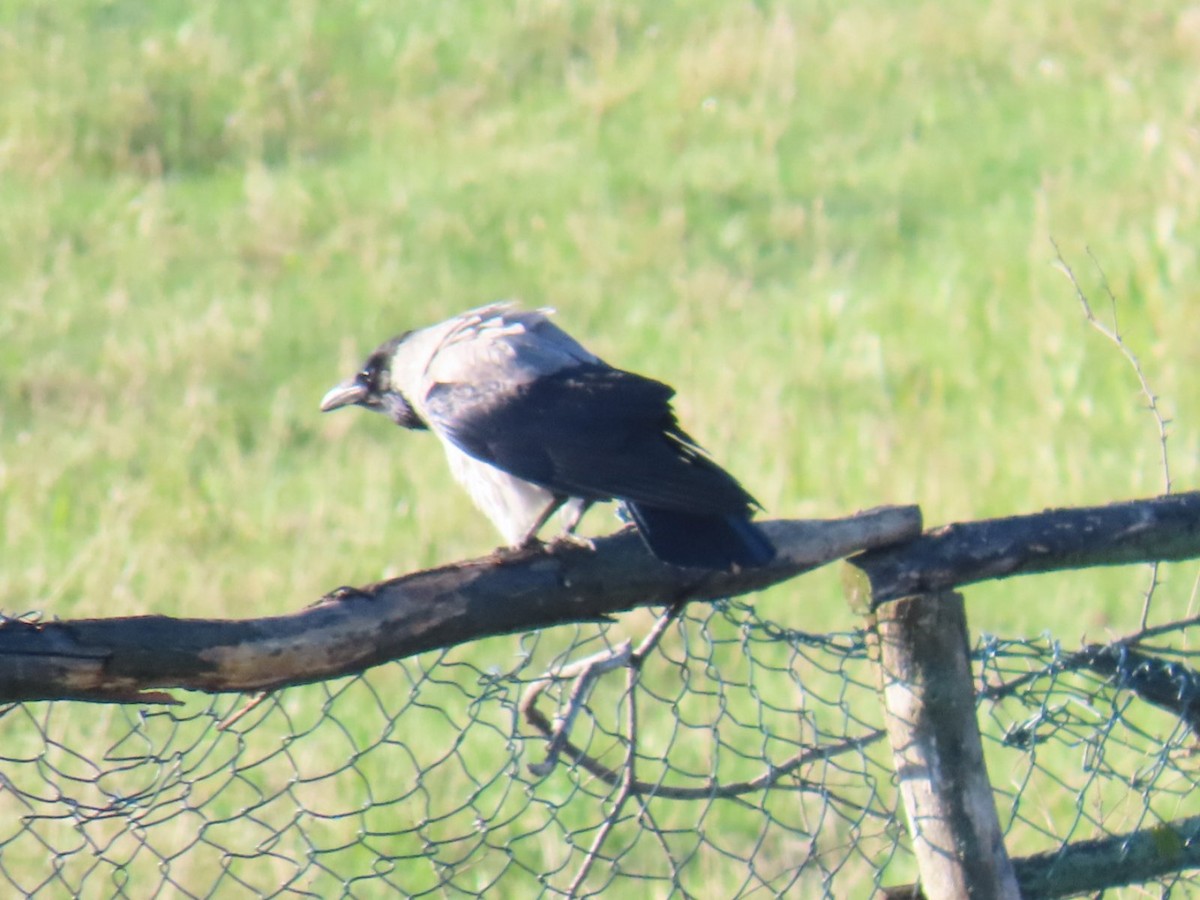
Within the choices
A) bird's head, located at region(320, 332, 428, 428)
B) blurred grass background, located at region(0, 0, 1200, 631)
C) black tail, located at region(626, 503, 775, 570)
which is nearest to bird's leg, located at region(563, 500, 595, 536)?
bird's head, located at region(320, 332, 428, 428)

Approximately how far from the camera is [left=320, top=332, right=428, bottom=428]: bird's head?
4.24 m

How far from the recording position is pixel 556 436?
3.25 metres

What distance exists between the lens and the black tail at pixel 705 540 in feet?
7.78

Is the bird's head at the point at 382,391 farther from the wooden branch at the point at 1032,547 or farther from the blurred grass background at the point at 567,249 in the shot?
the wooden branch at the point at 1032,547

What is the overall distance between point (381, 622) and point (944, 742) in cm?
82

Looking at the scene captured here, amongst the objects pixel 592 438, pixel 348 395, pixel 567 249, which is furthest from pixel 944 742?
pixel 567 249

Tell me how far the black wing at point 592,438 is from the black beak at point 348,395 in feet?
2.48

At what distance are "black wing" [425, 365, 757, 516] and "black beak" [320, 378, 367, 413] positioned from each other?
0.76 meters

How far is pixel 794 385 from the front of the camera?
7574 millimetres

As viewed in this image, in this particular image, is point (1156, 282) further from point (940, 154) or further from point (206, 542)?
point (206, 542)

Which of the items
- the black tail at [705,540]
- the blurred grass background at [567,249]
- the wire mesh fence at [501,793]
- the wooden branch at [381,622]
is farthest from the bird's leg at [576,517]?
the blurred grass background at [567,249]

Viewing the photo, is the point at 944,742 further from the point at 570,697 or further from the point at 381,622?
the point at 381,622

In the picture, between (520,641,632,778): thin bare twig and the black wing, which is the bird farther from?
(520,641,632,778): thin bare twig

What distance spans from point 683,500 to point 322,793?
1999 mm
